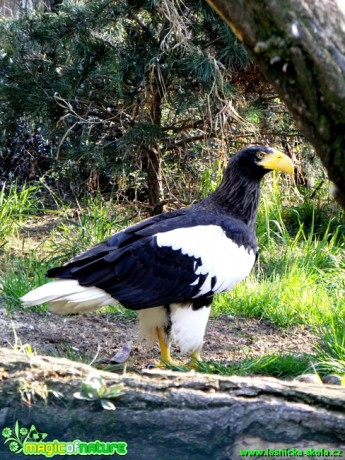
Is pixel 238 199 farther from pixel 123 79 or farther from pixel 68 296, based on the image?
pixel 123 79

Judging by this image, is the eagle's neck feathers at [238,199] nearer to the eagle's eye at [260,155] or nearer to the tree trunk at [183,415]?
the eagle's eye at [260,155]

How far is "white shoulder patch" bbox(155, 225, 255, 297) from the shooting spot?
445cm

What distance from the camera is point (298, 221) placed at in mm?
7043

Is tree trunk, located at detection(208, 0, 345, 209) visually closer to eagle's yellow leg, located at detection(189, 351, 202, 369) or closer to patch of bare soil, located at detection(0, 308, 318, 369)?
eagle's yellow leg, located at detection(189, 351, 202, 369)

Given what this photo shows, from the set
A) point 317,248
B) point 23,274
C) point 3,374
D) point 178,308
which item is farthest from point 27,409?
point 317,248

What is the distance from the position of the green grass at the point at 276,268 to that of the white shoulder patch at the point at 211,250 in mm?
464

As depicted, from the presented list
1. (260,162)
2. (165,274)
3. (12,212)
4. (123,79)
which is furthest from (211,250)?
(12,212)

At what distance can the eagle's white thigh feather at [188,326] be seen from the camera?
445 centimetres

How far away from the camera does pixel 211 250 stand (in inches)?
176

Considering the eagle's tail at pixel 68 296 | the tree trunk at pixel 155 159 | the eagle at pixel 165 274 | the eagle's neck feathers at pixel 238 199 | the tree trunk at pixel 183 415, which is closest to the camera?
the tree trunk at pixel 183 415

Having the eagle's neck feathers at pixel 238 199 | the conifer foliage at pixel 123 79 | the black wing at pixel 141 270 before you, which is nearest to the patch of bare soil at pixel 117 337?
the black wing at pixel 141 270

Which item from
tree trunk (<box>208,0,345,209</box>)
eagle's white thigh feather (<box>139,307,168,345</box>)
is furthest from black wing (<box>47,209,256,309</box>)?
tree trunk (<box>208,0,345,209</box>)

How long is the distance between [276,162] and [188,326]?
1.18 meters

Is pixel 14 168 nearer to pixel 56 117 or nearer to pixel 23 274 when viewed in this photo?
pixel 56 117
